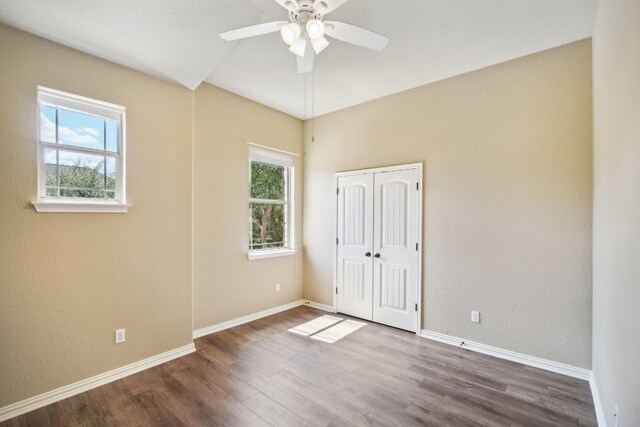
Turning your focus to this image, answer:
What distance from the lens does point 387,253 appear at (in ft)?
12.6

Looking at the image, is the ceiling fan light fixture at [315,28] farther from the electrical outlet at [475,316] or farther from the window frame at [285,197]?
the electrical outlet at [475,316]

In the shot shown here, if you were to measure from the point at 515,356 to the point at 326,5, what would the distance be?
3.50 m

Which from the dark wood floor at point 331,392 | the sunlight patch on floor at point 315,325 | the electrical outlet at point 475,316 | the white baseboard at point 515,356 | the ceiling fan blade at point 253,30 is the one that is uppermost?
the ceiling fan blade at point 253,30

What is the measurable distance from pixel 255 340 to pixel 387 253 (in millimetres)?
1964

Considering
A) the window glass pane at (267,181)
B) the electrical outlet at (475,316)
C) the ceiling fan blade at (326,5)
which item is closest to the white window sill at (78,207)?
the window glass pane at (267,181)

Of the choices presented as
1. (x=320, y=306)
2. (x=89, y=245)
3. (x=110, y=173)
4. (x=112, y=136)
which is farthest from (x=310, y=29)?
(x=320, y=306)

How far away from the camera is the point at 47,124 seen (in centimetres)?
231

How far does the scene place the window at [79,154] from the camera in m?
Result: 2.29

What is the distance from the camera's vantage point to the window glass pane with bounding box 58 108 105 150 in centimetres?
238

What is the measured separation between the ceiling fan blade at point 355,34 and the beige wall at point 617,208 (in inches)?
47.2

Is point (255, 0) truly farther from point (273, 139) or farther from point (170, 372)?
point (170, 372)

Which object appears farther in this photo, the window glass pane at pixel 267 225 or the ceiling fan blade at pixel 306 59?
the window glass pane at pixel 267 225

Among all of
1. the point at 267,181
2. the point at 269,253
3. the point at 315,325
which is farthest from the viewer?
the point at 267,181

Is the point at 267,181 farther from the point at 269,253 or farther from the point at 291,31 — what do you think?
the point at 291,31
